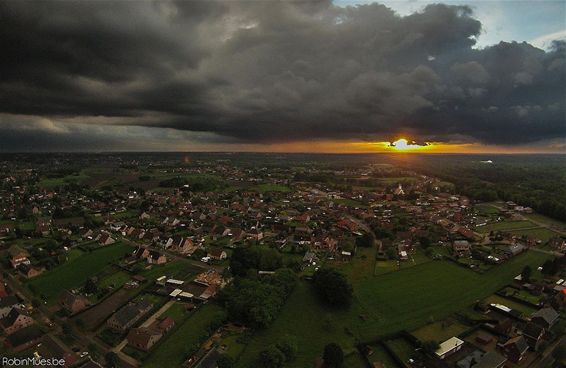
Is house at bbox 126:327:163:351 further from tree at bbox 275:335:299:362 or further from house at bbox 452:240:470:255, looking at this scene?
house at bbox 452:240:470:255

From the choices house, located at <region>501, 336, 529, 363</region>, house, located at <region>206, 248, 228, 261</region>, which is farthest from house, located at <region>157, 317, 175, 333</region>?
house, located at <region>501, 336, 529, 363</region>

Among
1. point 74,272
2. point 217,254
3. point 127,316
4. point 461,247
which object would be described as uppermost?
point 217,254

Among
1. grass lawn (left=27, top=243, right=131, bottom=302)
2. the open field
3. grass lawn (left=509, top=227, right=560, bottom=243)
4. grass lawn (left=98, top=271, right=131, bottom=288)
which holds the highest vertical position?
grass lawn (left=27, top=243, right=131, bottom=302)

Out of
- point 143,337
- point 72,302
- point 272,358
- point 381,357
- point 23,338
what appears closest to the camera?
point 272,358

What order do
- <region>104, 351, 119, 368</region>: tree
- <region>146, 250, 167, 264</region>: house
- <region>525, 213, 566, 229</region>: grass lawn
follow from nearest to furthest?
<region>104, 351, 119, 368</region>: tree → <region>146, 250, 167, 264</region>: house → <region>525, 213, 566, 229</region>: grass lawn

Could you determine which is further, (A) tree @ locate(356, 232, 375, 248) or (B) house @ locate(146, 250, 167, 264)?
(A) tree @ locate(356, 232, 375, 248)

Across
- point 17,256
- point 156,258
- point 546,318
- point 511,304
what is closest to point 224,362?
point 156,258

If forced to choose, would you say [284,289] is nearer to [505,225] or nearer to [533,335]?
[533,335]

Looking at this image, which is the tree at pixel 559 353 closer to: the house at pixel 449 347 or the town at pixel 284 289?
the town at pixel 284 289
